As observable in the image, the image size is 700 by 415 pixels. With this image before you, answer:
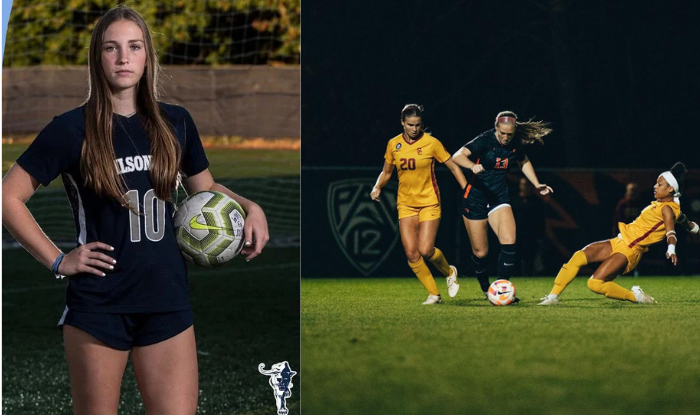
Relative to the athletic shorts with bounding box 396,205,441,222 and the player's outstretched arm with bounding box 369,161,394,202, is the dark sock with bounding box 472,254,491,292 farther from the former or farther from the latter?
the player's outstretched arm with bounding box 369,161,394,202

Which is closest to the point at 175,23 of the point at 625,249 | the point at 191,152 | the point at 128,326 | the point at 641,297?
the point at 625,249

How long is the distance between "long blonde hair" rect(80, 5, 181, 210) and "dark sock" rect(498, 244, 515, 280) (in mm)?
2068

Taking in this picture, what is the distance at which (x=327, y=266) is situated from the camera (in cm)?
508

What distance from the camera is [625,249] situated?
17.0ft

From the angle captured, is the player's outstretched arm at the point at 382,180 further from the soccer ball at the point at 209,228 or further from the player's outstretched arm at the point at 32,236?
the player's outstretched arm at the point at 32,236

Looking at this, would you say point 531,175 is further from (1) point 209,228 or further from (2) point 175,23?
(2) point 175,23

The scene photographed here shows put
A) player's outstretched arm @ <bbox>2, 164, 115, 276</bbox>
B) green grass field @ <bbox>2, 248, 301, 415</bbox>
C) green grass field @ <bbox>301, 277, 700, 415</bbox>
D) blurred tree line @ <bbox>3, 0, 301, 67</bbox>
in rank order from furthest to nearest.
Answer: blurred tree line @ <bbox>3, 0, 301, 67</bbox> < green grass field @ <bbox>2, 248, 301, 415</bbox> < green grass field @ <bbox>301, 277, 700, 415</bbox> < player's outstretched arm @ <bbox>2, 164, 115, 276</bbox>

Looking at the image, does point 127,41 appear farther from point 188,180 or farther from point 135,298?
point 135,298

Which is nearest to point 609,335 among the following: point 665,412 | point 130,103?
point 665,412

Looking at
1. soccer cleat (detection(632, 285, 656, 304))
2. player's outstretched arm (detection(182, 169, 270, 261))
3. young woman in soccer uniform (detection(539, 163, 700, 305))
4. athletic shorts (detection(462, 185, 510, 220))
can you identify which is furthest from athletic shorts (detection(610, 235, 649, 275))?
player's outstretched arm (detection(182, 169, 270, 261))

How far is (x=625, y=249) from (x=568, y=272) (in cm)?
30

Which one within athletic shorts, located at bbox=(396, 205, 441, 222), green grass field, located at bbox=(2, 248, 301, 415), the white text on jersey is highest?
the white text on jersey

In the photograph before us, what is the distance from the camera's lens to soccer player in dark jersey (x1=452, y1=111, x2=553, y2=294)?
5082 millimetres

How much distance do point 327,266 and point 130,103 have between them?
5.63ft
